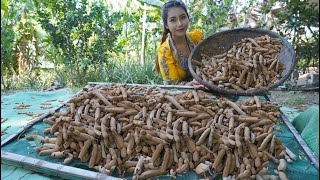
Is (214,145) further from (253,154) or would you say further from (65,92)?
(65,92)

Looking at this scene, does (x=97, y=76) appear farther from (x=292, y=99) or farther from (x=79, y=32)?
(x=292, y=99)

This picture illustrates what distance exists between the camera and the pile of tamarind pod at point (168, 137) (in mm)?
1254

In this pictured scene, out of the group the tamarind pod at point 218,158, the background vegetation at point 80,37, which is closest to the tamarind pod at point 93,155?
the tamarind pod at point 218,158

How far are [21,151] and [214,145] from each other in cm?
94

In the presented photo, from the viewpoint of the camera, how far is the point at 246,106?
1.54 metres

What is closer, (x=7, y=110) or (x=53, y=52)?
(x=7, y=110)

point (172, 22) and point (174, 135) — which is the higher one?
point (172, 22)

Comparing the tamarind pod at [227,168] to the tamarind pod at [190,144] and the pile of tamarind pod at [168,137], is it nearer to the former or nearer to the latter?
the pile of tamarind pod at [168,137]

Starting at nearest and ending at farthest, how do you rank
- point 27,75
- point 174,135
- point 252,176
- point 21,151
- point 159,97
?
point 252,176 → point 174,135 → point 21,151 → point 159,97 → point 27,75

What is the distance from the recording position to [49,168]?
1285 mm

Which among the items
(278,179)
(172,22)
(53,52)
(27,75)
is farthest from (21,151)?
(53,52)

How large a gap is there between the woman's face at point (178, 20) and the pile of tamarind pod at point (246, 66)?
367 millimetres

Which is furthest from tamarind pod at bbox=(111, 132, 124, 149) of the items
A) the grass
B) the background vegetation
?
the grass

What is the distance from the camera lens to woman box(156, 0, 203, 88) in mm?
2660
